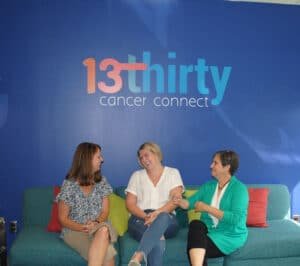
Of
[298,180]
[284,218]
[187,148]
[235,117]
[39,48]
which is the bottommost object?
[284,218]

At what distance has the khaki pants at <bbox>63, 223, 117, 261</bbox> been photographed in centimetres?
311

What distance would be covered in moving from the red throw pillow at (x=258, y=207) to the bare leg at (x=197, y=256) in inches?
42.0

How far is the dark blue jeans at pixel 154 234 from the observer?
3.08m

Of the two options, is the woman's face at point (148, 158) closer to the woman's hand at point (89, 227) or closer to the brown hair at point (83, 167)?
the brown hair at point (83, 167)

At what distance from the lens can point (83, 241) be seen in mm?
3160

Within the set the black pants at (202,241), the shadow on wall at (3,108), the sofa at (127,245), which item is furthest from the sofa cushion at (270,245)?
the shadow on wall at (3,108)

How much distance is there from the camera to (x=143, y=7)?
4328mm

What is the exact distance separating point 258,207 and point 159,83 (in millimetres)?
1641

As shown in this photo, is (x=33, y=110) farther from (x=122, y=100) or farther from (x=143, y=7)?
(x=143, y=7)

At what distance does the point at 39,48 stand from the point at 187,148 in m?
1.90

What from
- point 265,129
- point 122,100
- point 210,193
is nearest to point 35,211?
point 122,100

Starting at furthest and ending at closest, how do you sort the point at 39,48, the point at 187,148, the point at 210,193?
the point at 187,148 < the point at 39,48 < the point at 210,193

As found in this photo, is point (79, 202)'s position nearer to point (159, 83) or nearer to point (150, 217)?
point (150, 217)

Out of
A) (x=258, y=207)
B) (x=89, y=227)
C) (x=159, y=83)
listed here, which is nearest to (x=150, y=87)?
(x=159, y=83)
